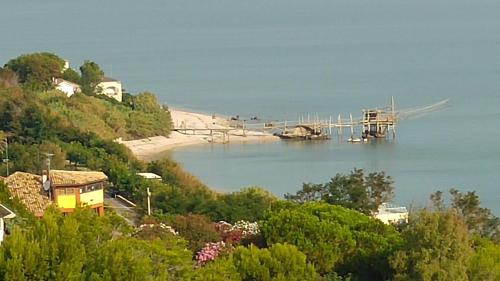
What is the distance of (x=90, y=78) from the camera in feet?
98.7

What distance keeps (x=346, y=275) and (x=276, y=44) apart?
4278cm

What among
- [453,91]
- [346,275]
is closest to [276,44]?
[453,91]

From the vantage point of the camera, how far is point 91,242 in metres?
8.19

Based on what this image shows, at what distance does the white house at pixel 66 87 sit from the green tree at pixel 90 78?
0.63 metres

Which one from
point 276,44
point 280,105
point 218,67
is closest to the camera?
point 280,105

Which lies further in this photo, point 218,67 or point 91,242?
point 218,67

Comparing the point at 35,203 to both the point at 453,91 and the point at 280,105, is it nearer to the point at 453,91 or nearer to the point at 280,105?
the point at 280,105

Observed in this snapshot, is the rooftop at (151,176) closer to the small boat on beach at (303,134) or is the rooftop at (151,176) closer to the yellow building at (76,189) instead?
the yellow building at (76,189)

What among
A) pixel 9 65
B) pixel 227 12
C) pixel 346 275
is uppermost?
pixel 227 12

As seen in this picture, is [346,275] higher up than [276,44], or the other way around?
[276,44]

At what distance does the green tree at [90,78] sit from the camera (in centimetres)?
2906

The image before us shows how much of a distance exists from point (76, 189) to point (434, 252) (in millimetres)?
4805

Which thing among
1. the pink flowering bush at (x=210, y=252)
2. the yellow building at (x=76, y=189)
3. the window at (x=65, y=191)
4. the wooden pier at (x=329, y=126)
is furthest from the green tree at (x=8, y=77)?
the pink flowering bush at (x=210, y=252)

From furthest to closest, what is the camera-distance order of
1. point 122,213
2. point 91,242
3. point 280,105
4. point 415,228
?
point 280,105 → point 122,213 → point 415,228 → point 91,242
